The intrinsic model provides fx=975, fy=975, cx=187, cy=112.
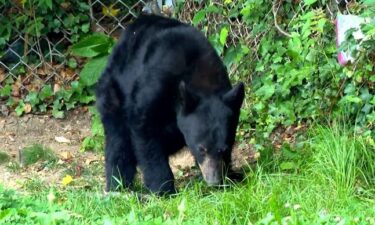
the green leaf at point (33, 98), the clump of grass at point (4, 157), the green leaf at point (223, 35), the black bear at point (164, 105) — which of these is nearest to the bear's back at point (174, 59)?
the black bear at point (164, 105)

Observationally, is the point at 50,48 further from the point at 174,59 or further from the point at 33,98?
the point at 174,59

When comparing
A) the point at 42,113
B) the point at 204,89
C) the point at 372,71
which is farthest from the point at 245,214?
the point at 42,113

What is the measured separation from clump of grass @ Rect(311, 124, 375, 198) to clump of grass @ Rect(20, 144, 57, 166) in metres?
2.12

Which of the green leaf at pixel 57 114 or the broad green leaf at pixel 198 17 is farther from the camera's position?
the green leaf at pixel 57 114

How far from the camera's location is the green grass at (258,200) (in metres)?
5.19

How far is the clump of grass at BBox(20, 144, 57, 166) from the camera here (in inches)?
291

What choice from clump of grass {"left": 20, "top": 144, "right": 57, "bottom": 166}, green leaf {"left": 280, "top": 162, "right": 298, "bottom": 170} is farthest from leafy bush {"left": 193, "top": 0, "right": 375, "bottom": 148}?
clump of grass {"left": 20, "top": 144, "right": 57, "bottom": 166}

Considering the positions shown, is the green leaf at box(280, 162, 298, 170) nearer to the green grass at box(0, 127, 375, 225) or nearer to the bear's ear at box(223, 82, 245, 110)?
the green grass at box(0, 127, 375, 225)

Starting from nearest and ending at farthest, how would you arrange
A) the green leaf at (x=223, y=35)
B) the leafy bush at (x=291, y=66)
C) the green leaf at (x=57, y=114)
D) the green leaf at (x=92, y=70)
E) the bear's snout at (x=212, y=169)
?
the bear's snout at (x=212, y=169) < the leafy bush at (x=291, y=66) < the green leaf at (x=223, y=35) < the green leaf at (x=92, y=70) < the green leaf at (x=57, y=114)

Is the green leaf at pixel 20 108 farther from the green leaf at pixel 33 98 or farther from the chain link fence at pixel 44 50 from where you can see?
the chain link fence at pixel 44 50

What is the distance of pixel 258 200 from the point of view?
5590 millimetres

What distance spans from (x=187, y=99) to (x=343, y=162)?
1.06 meters

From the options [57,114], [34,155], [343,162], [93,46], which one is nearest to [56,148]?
[34,155]

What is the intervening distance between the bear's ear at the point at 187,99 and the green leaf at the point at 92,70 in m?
2.18
